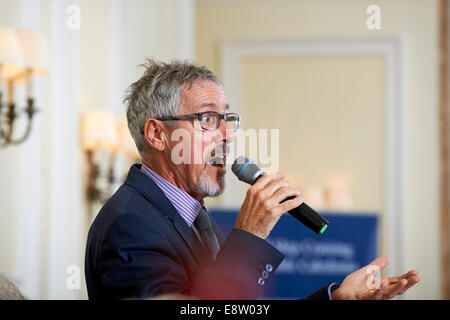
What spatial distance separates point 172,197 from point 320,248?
10.3 feet

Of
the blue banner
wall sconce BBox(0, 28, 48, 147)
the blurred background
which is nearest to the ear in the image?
wall sconce BBox(0, 28, 48, 147)

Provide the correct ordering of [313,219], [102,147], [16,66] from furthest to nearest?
[102,147], [16,66], [313,219]

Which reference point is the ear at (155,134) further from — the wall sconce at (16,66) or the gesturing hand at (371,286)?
the wall sconce at (16,66)

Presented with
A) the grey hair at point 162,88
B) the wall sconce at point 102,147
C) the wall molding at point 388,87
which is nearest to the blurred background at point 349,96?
the wall molding at point 388,87

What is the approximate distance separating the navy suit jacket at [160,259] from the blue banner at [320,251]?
120 inches

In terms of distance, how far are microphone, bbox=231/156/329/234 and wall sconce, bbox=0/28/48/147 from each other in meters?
1.42

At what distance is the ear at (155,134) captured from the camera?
1.26 m

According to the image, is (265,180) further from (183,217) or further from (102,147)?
(102,147)

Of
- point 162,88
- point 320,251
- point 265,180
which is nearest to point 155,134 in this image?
point 162,88

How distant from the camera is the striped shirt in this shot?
125 cm

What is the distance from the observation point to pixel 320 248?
4.25 m

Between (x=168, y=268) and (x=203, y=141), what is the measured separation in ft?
0.92

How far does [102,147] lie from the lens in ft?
11.4
